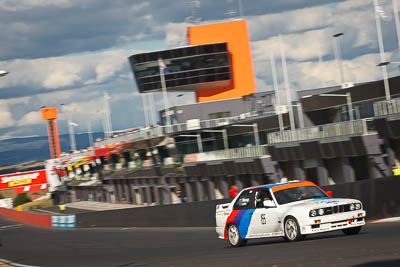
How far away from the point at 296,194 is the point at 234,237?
2323 millimetres

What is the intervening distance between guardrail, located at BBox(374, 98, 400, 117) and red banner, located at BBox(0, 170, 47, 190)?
11599 centimetres

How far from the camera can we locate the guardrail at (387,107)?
33688 mm

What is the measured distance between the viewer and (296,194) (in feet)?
52.1

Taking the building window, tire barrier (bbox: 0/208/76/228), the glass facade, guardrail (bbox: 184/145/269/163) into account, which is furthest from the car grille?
the building window

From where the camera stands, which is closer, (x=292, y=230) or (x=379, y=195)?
(x=292, y=230)

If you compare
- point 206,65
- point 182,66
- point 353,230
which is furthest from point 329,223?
point 206,65

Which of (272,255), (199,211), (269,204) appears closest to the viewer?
(272,255)

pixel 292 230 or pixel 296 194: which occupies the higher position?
pixel 296 194

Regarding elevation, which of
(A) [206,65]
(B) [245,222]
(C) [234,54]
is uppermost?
(C) [234,54]

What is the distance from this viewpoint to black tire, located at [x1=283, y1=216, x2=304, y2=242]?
1512cm

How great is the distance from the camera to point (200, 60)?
80.8 meters

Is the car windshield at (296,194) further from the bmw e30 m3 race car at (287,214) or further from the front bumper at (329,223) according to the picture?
the front bumper at (329,223)

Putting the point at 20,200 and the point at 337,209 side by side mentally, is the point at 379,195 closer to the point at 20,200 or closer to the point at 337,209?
the point at 337,209

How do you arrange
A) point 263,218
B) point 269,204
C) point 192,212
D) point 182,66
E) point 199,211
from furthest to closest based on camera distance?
1. point 182,66
2. point 192,212
3. point 199,211
4. point 263,218
5. point 269,204
